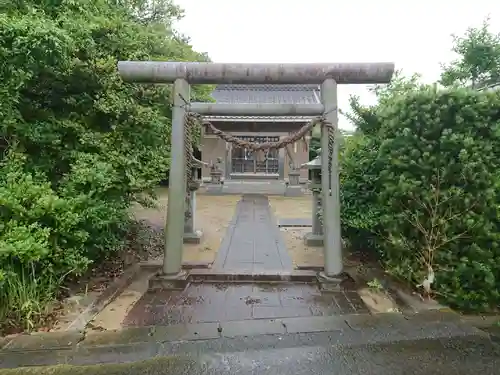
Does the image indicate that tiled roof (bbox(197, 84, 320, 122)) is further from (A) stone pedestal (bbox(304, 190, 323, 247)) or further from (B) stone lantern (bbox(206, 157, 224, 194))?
(A) stone pedestal (bbox(304, 190, 323, 247))

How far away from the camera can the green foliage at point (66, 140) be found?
3.23 metres

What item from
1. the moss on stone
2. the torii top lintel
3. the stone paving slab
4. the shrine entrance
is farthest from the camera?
the shrine entrance

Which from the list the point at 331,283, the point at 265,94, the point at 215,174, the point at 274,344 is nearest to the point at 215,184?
the point at 215,174

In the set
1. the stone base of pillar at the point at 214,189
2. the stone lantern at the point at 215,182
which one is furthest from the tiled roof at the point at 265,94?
the stone base of pillar at the point at 214,189

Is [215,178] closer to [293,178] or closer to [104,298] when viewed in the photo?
[293,178]

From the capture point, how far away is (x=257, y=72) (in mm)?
4184

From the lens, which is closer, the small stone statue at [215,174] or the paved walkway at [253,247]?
the paved walkway at [253,247]

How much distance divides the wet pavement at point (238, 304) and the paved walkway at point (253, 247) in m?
0.59

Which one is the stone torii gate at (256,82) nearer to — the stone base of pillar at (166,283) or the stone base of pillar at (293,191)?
the stone base of pillar at (166,283)

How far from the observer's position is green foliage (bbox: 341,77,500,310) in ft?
11.4

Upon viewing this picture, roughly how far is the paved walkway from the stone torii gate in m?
0.98

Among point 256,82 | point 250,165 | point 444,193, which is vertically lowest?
point 444,193

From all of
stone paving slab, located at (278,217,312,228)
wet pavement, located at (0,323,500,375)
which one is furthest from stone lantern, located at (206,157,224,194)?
wet pavement, located at (0,323,500,375)

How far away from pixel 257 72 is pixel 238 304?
2808 millimetres
